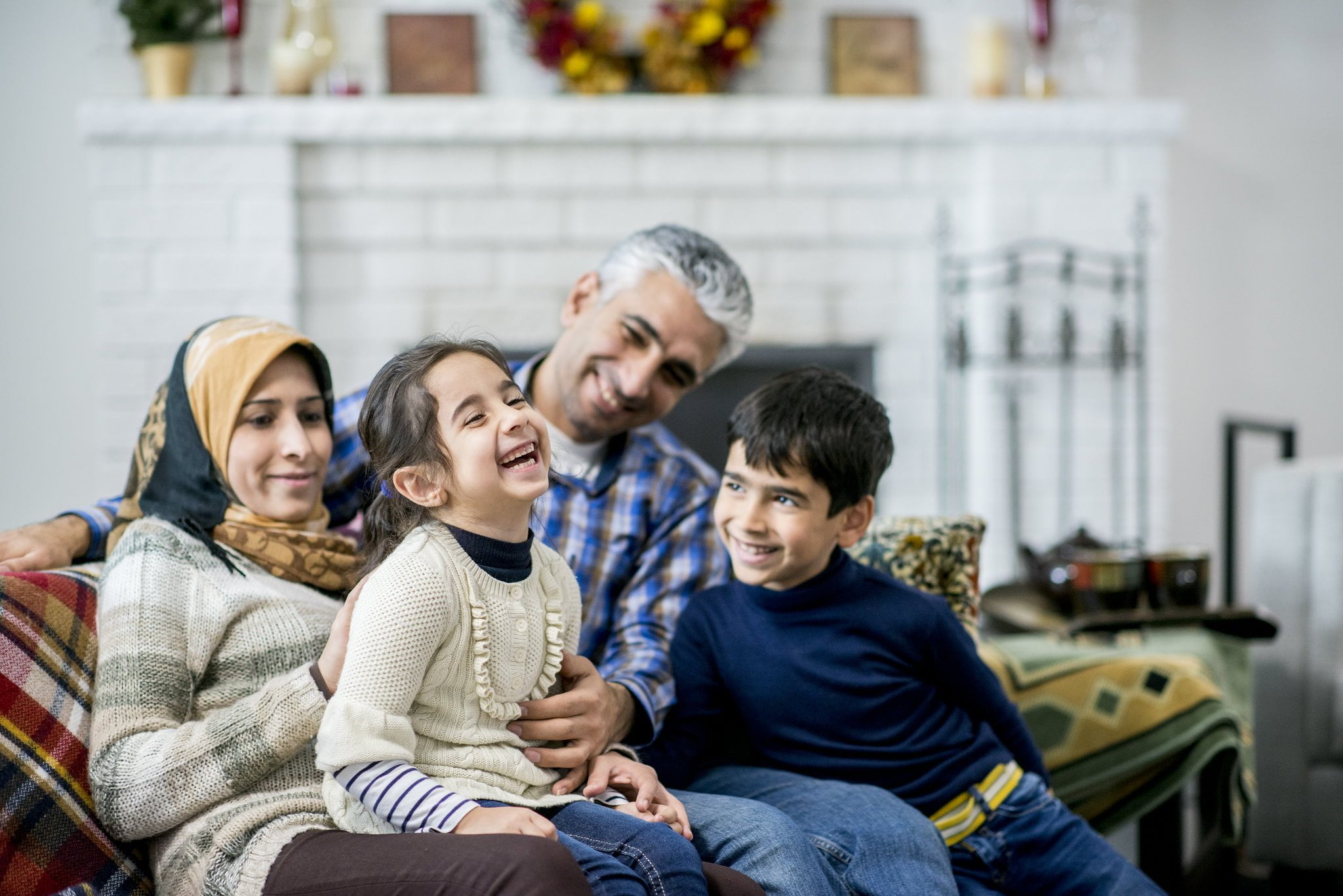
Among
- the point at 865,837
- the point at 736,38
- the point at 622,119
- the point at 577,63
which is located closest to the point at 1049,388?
the point at 736,38

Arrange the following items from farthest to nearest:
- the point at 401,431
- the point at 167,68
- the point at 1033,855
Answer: the point at 167,68, the point at 1033,855, the point at 401,431

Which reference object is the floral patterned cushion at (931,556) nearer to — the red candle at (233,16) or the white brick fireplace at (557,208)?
the white brick fireplace at (557,208)

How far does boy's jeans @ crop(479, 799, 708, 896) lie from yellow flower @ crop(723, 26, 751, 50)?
2.39m

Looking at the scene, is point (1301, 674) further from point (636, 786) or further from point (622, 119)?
point (622, 119)

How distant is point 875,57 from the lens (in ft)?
10.5

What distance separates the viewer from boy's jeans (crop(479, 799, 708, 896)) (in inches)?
41.1

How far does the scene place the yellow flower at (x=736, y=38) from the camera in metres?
3.03

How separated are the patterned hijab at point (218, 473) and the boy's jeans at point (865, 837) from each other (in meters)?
0.52

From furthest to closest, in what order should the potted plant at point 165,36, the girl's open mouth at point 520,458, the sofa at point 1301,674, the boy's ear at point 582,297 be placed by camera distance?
the potted plant at point 165,36 < the sofa at point 1301,674 < the boy's ear at point 582,297 < the girl's open mouth at point 520,458

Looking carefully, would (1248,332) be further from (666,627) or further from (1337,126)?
(666,627)

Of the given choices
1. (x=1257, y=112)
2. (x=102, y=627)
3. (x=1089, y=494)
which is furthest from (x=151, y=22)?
(x=1257, y=112)

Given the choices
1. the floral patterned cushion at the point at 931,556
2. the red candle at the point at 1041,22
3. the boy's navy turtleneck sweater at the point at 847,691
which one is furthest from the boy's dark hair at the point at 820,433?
the red candle at the point at 1041,22

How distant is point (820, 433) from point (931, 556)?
1.25ft

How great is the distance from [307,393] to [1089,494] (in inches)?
→ 98.7
